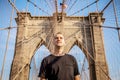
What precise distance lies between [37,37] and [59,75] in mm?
10770

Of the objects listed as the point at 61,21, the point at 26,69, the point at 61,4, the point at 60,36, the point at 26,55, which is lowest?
the point at 26,69

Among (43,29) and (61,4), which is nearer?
(61,4)

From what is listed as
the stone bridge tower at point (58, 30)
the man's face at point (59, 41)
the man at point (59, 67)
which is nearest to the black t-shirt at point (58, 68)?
the man at point (59, 67)

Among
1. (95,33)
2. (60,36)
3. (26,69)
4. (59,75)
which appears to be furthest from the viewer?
(95,33)

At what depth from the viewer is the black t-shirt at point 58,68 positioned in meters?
1.58

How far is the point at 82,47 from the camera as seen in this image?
39.1 feet

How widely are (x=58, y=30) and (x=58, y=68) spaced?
34.1ft

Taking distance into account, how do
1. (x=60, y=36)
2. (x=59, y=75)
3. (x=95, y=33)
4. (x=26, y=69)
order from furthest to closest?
(x=95, y=33), (x=26, y=69), (x=60, y=36), (x=59, y=75)

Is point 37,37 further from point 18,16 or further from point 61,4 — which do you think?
point 61,4

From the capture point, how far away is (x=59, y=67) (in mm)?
1610

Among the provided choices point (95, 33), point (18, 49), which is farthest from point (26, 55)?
point (95, 33)

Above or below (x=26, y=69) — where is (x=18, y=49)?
above

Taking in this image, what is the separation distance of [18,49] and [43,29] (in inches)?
90.4

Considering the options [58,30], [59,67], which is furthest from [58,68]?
[58,30]
